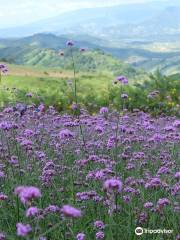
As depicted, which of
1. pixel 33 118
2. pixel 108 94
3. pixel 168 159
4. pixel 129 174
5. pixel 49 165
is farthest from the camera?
pixel 108 94

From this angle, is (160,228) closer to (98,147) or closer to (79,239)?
(79,239)

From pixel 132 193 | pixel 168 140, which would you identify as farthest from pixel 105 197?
pixel 168 140

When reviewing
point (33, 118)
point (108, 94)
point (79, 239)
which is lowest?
point (108, 94)

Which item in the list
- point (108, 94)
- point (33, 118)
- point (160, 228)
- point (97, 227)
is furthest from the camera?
point (108, 94)

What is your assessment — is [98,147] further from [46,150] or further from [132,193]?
[132,193]

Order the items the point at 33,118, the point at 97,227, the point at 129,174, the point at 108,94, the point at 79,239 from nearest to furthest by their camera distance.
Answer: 1. the point at 79,239
2. the point at 97,227
3. the point at 129,174
4. the point at 33,118
5. the point at 108,94

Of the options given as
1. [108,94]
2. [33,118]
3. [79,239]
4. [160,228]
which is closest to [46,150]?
[33,118]

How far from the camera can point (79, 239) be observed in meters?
3.23

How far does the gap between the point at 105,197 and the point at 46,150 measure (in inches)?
97.6

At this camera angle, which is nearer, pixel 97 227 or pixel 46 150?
pixel 97 227

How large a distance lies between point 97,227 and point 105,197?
2.22 ft

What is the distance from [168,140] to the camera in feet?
22.8

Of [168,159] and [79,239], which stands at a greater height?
[79,239]

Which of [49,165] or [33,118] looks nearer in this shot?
[49,165]
